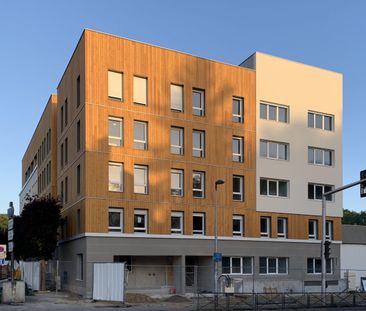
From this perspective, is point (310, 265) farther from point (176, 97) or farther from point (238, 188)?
point (176, 97)

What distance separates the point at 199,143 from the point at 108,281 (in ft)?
46.9

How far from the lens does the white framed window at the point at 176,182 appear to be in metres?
40.6

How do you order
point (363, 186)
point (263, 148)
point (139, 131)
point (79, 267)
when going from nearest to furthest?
1. point (363, 186)
2. point (79, 267)
3. point (139, 131)
4. point (263, 148)

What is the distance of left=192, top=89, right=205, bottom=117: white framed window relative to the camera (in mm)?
42188

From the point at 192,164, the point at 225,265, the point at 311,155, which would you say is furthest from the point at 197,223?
the point at 311,155

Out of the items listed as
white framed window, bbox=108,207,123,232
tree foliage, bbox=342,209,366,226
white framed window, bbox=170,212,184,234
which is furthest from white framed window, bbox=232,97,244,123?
tree foliage, bbox=342,209,366,226

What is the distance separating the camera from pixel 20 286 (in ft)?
96.9

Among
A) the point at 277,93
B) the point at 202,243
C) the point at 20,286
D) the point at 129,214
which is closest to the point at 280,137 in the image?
the point at 277,93

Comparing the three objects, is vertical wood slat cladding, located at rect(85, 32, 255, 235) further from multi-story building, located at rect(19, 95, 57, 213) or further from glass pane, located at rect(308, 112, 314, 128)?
multi-story building, located at rect(19, 95, 57, 213)

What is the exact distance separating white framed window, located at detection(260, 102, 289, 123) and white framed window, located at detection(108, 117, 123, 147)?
11811mm

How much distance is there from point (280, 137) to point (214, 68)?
766cm

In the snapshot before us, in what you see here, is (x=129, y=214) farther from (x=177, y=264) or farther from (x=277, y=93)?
(x=277, y=93)

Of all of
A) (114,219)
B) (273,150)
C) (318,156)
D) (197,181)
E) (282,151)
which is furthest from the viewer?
(318,156)

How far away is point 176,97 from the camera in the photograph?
4144cm
